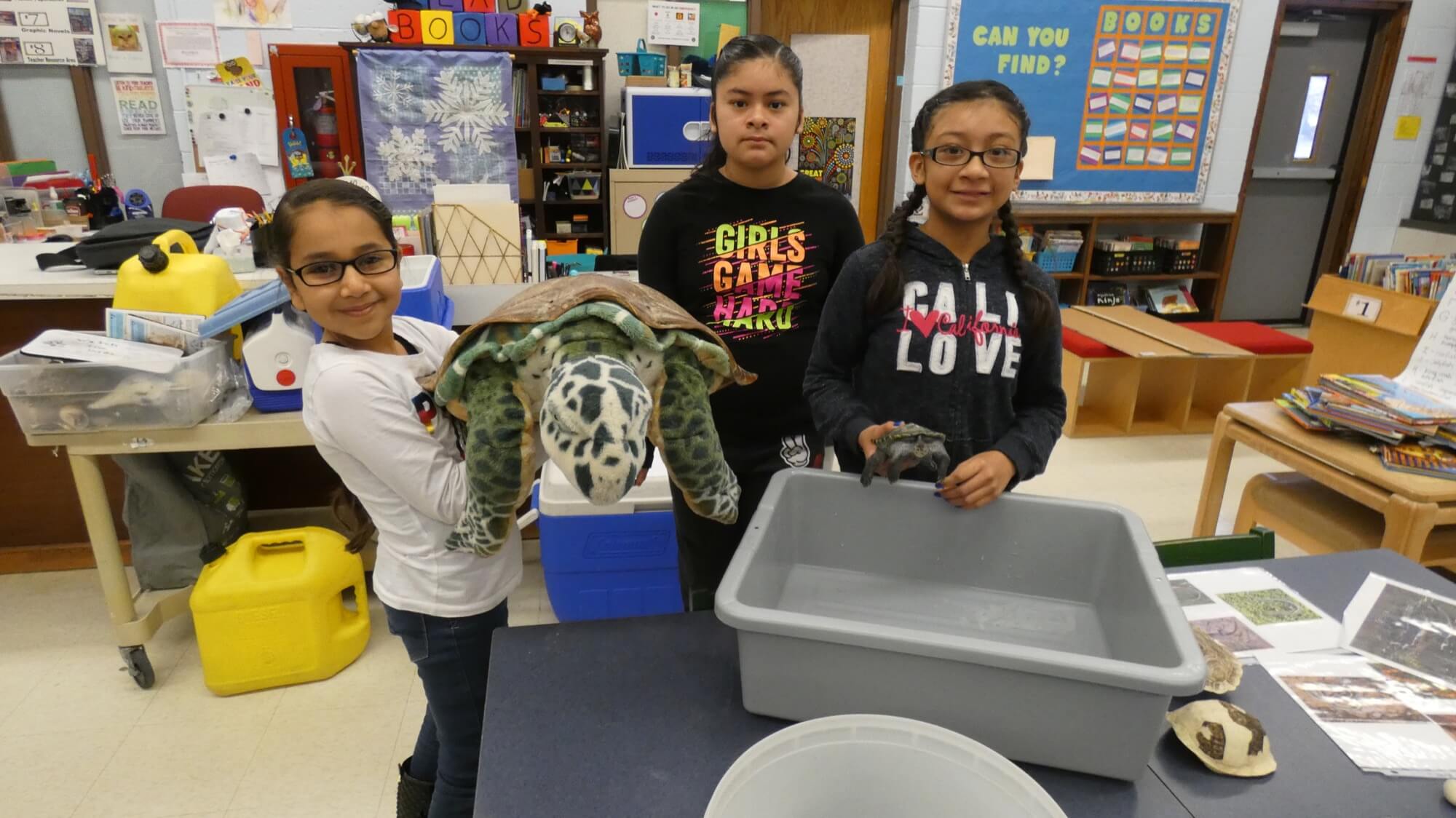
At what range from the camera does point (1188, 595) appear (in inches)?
47.5

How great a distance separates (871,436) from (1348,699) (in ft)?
2.20

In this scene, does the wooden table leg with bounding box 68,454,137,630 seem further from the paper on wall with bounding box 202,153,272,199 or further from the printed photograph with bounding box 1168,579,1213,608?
the paper on wall with bounding box 202,153,272,199

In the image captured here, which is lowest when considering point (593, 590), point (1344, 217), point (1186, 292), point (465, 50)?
point (593, 590)

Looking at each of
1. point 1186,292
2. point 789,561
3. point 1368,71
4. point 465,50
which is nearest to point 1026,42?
point 1186,292

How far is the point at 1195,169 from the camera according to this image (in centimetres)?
497

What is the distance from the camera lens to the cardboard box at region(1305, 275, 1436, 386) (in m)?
2.98

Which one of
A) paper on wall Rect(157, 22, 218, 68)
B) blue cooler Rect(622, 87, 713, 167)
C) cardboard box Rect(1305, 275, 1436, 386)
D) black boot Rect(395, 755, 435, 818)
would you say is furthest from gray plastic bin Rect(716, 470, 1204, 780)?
paper on wall Rect(157, 22, 218, 68)

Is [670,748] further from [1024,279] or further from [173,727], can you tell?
[173,727]

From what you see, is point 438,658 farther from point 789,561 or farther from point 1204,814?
point 1204,814

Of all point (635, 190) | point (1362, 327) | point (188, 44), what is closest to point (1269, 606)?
point (1362, 327)

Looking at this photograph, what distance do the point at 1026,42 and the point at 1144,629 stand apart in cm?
450

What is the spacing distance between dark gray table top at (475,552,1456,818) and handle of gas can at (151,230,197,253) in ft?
4.98

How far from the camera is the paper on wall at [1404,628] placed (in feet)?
3.49

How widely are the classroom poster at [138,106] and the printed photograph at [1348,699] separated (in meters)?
5.45
